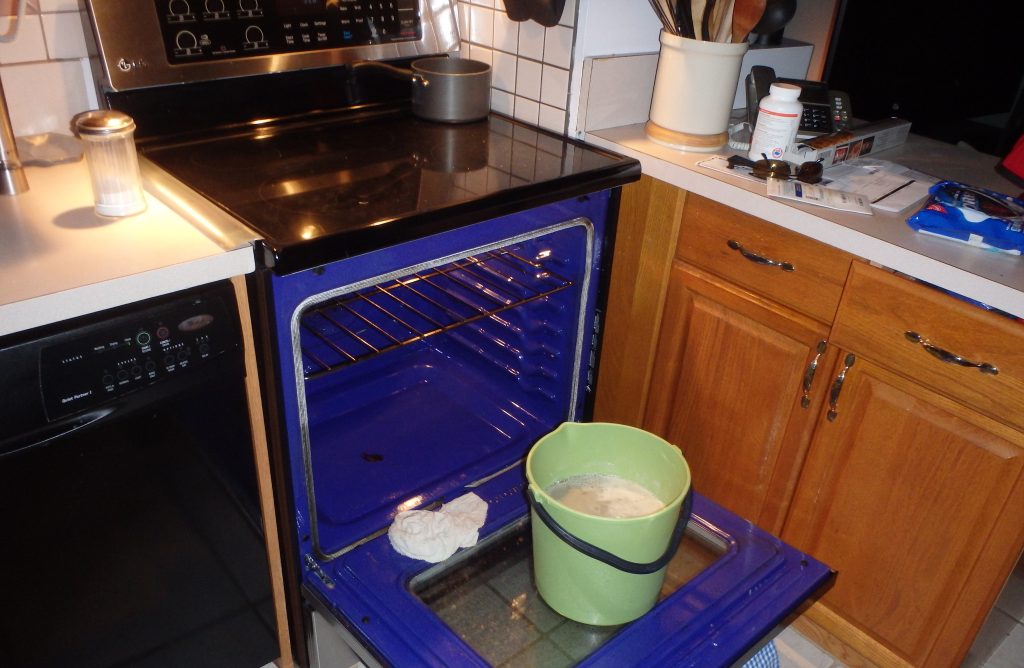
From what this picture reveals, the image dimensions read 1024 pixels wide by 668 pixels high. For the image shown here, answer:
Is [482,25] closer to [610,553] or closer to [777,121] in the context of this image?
[777,121]

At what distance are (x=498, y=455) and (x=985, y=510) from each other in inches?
34.6

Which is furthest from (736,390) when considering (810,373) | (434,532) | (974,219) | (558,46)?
(558,46)

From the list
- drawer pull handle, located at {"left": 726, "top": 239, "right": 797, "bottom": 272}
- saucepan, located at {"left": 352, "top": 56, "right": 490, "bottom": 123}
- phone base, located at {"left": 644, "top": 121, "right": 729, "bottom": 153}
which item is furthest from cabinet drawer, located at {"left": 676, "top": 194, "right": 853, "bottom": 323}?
A: saucepan, located at {"left": 352, "top": 56, "right": 490, "bottom": 123}

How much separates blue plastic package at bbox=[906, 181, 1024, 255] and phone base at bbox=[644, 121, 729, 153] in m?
0.41

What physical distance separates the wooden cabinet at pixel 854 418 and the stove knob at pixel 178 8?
97cm

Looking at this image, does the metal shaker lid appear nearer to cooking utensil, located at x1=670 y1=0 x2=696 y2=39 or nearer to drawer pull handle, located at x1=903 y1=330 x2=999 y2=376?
cooking utensil, located at x1=670 y1=0 x2=696 y2=39

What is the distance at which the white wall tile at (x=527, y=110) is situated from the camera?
5.67ft

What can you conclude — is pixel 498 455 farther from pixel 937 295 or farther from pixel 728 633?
pixel 937 295

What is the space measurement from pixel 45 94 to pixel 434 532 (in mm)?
1020

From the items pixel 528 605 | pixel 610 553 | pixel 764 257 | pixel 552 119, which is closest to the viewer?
pixel 610 553

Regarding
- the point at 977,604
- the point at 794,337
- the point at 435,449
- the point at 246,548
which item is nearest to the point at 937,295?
the point at 794,337

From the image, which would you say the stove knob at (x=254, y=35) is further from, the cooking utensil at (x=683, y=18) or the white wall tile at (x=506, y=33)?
the cooking utensil at (x=683, y=18)

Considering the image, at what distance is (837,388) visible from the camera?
1.43m

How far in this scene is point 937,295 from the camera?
1.25m
